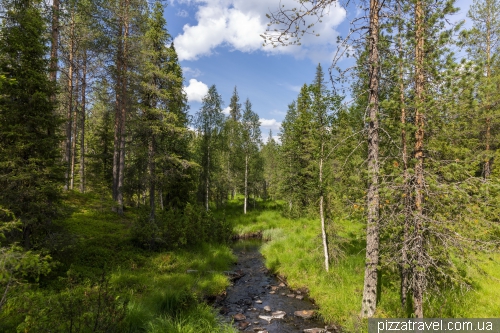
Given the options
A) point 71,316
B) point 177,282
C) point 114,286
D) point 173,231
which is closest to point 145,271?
point 177,282

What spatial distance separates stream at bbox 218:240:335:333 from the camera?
8.91 meters

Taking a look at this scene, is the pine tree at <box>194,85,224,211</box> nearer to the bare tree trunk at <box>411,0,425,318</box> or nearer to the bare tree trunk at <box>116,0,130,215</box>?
the bare tree trunk at <box>116,0,130,215</box>

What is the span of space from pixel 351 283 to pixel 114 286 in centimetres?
914

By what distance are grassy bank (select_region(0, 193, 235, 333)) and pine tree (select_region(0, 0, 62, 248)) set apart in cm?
104

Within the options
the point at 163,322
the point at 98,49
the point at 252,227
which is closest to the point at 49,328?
the point at 163,322

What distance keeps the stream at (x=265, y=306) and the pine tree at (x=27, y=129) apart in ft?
25.0

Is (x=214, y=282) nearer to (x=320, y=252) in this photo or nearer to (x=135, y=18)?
(x=320, y=252)

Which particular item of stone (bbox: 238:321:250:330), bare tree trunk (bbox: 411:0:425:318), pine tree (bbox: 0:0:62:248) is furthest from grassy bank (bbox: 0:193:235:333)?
bare tree trunk (bbox: 411:0:425:318)

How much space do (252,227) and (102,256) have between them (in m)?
15.8

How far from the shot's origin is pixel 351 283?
10484 millimetres

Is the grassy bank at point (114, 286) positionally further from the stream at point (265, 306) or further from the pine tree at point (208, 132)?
the pine tree at point (208, 132)

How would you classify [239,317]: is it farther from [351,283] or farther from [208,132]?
[208,132]

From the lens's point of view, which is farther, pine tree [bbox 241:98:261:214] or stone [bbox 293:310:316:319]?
pine tree [bbox 241:98:261:214]

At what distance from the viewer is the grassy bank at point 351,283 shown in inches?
307
